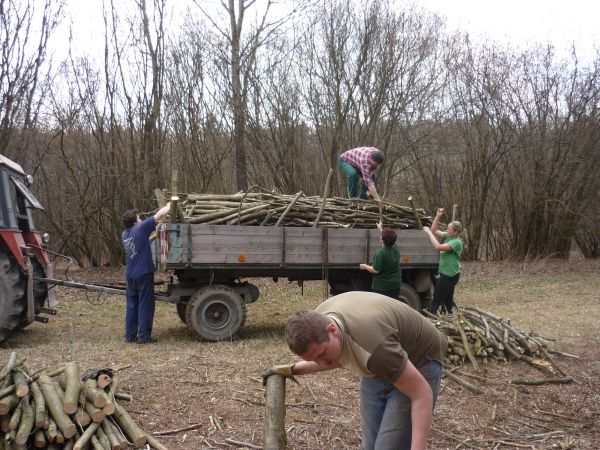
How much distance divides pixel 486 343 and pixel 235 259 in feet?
10.8

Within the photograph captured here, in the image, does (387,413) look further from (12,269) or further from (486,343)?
(12,269)

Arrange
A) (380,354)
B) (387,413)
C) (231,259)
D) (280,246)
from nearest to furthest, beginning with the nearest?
(380,354), (387,413), (231,259), (280,246)

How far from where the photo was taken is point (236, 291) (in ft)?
26.2

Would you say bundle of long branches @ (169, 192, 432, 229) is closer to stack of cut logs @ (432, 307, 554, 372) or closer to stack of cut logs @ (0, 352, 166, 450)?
stack of cut logs @ (432, 307, 554, 372)

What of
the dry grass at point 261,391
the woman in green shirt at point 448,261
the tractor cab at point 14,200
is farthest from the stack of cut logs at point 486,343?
the tractor cab at point 14,200

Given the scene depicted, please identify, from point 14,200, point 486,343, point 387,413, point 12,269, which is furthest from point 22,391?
point 486,343

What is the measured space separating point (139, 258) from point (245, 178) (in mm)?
9292

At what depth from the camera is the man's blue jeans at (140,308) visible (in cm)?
745

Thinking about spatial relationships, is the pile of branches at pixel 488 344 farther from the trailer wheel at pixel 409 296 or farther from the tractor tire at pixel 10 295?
the tractor tire at pixel 10 295

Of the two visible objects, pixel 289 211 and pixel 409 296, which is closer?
pixel 289 211

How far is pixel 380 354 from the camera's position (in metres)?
2.55

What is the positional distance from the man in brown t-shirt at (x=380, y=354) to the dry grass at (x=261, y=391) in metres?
1.88

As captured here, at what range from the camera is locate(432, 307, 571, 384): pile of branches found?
6.57 meters

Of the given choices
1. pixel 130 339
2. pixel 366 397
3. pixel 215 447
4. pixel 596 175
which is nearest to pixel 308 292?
pixel 130 339
